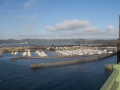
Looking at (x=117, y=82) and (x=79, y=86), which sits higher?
(x=117, y=82)

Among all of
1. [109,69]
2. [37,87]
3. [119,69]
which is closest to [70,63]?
[109,69]

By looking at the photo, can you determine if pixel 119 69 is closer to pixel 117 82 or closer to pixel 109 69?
pixel 117 82

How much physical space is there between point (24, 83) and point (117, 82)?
70.6 feet

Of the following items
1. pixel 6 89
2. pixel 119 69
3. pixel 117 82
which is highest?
pixel 119 69

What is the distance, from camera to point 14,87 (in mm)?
22469

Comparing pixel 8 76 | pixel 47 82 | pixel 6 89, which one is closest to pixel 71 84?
pixel 47 82

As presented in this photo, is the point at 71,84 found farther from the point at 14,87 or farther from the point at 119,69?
the point at 119,69

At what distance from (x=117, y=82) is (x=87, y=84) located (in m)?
19.4

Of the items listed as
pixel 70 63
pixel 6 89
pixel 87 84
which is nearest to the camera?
pixel 6 89

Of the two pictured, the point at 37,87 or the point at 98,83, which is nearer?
the point at 37,87

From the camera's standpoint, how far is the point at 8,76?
95.7 ft

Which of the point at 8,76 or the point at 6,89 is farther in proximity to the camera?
the point at 8,76

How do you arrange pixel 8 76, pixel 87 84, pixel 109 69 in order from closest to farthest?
1. pixel 87 84
2. pixel 8 76
3. pixel 109 69

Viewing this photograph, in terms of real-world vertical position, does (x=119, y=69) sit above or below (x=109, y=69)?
above
